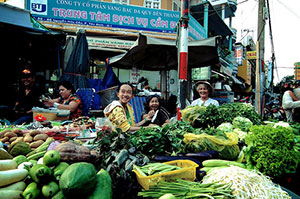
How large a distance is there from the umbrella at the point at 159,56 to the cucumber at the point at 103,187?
436 cm

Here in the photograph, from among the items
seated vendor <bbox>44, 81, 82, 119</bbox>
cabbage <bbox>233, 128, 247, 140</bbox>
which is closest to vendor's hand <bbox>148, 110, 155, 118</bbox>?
cabbage <bbox>233, 128, 247, 140</bbox>

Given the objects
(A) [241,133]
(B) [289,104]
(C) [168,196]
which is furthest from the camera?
(B) [289,104]

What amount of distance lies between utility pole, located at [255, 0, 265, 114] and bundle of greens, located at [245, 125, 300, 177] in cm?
697

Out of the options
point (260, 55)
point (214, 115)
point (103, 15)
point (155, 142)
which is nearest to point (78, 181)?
point (155, 142)

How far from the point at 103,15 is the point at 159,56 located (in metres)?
5.10

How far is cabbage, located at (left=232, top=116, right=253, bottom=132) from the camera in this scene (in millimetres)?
3651

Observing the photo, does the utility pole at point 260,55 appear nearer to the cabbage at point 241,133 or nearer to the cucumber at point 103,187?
the cabbage at point 241,133

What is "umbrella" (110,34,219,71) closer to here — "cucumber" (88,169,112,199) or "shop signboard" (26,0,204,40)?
"shop signboard" (26,0,204,40)

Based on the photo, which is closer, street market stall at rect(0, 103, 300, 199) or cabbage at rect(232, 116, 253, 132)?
street market stall at rect(0, 103, 300, 199)

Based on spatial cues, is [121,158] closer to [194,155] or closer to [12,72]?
[194,155]

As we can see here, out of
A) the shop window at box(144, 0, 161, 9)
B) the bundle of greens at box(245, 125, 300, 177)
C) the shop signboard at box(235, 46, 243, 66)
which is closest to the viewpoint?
the bundle of greens at box(245, 125, 300, 177)

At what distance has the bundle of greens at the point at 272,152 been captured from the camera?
7.98 feet

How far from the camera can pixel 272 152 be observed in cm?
246

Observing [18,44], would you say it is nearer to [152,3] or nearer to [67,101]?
[67,101]
